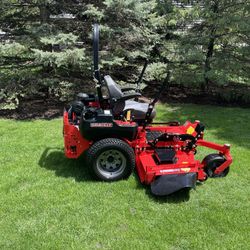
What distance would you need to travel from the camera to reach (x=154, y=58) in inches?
363

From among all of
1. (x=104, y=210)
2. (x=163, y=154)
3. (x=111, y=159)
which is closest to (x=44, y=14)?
(x=111, y=159)

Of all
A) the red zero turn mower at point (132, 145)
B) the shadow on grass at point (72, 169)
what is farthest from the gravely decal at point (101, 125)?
the shadow on grass at point (72, 169)

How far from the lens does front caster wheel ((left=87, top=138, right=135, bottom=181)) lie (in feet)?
15.0

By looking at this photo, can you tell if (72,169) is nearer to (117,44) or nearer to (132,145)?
(132,145)

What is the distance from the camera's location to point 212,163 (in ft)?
16.1

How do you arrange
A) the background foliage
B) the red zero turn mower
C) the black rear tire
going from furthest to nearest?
the background foliage < the black rear tire < the red zero turn mower

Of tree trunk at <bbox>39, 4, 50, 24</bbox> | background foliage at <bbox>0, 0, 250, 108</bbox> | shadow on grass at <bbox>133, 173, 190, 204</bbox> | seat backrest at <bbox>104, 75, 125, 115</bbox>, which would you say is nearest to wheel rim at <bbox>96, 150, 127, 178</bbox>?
shadow on grass at <bbox>133, 173, 190, 204</bbox>

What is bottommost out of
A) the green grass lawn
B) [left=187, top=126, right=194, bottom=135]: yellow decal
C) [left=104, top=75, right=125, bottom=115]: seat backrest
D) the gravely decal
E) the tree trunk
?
the green grass lawn

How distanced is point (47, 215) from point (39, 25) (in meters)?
4.72

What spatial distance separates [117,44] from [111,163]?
12.3 feet

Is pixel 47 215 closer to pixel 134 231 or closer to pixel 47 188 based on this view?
pixel 47 188

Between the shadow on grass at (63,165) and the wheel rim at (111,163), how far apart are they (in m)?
0.24

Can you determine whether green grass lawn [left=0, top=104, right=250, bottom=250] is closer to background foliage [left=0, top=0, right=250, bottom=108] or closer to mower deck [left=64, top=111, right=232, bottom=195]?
mower deck [left=64, top=111, right=232, bottom=195]

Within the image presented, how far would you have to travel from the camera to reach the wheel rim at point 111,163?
4.68m
